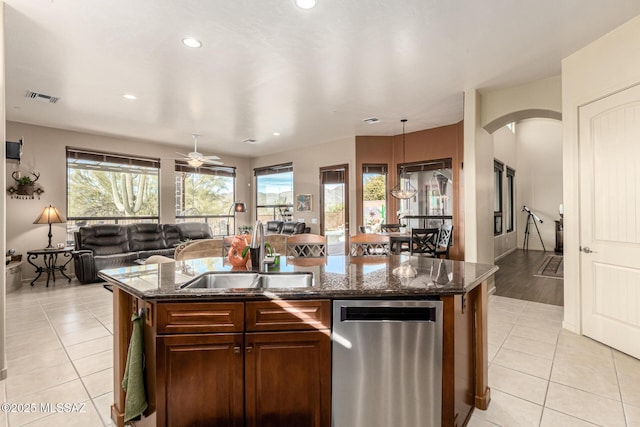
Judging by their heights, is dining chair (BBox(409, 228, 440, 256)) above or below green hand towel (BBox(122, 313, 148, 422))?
above

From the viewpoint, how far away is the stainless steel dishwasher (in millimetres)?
1573

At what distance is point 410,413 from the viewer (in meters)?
1.60

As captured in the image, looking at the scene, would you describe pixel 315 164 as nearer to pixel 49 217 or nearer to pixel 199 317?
pixel 49 217

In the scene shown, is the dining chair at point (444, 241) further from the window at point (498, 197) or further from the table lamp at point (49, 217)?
the table lamp at point (49, 217)

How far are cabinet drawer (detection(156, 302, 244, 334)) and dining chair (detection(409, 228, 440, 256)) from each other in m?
4.24

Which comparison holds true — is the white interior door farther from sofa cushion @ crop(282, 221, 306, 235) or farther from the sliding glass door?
sofa cushion @ crop(282, 221, 306, 235)

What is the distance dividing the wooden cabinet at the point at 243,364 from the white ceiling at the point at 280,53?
2.36 m

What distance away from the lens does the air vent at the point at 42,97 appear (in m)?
4.33

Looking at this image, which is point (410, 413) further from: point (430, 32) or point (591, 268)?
point (430, 32)

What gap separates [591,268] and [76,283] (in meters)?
7.64

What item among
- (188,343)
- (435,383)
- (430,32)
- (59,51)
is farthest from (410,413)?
(59,51)

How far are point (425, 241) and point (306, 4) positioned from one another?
13.4 ft

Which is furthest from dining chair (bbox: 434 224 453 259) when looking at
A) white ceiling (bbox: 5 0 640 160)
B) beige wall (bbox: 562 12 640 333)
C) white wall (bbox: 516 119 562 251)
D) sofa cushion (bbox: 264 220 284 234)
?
white wall (bbox: 516 119 562 251)

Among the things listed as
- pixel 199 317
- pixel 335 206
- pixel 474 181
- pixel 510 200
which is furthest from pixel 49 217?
pixel 510 200
